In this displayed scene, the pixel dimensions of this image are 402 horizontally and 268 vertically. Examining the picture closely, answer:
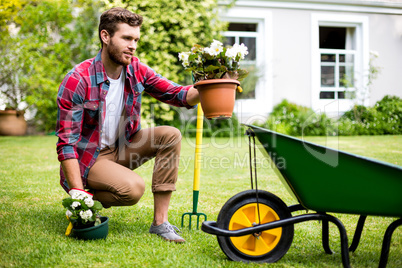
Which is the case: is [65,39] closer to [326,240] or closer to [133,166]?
[133,166]

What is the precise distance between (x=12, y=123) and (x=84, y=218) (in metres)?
7.35

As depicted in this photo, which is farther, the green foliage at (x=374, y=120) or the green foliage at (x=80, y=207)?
the green foliage at (x=374, y=120)

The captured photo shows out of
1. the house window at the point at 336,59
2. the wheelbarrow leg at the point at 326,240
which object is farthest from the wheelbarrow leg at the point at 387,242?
the house window at the point at 336,59

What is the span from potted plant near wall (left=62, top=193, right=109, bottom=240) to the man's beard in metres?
0.81

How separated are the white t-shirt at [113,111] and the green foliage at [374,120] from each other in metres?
7.46

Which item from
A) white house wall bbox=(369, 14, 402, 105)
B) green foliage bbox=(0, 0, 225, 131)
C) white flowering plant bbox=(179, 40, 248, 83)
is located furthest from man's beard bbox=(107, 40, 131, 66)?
white house wall bbox=(369, 14, 402, 105)

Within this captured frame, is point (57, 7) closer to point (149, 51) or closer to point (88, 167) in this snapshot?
point (149, 51)

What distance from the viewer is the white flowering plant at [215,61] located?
82.7 inches

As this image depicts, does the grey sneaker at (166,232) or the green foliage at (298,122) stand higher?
the green foliage at (298,122)

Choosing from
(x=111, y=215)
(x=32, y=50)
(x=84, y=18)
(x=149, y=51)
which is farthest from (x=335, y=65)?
(x=111, y=215)

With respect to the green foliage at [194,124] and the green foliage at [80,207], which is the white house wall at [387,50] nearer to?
the green foliage at [194,124]

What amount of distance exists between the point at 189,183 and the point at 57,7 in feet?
22.2

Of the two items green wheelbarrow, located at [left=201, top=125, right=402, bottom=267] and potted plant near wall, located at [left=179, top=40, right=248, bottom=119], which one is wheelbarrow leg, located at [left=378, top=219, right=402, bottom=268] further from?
potted plant near wall, located at [left=179, top=40, right=248, bottom=119]

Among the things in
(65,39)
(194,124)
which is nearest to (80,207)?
(194,124)
